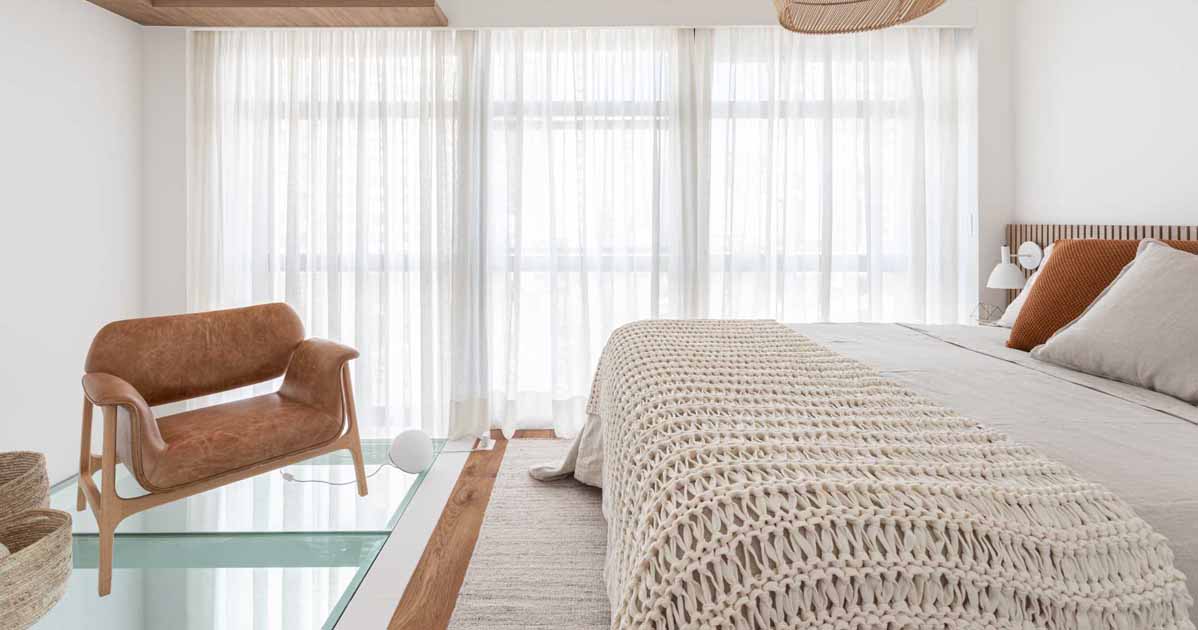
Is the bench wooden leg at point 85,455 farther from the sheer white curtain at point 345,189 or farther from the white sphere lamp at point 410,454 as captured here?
the sheer white curtain at point 345,189

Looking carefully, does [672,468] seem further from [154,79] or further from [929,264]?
[154,79]

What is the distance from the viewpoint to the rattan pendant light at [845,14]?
81.1 inches

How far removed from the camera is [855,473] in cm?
95

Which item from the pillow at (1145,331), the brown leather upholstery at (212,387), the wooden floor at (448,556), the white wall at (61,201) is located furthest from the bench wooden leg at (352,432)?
the pillow at (1145,331)

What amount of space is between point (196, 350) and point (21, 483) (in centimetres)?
175

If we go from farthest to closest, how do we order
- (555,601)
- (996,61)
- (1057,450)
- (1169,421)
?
(996,61) < (555,601) < (1169,421) < (1057,450)

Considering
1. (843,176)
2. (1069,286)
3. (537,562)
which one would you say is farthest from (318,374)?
(843,176)

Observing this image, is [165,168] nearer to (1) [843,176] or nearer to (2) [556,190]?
(2) [556,190]

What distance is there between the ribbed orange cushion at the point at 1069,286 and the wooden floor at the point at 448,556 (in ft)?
6.48

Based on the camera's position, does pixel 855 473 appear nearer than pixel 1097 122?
Yes

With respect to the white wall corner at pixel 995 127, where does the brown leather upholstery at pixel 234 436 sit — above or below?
below

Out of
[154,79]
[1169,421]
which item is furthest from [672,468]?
[154,79]

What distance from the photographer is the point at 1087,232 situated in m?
3.05

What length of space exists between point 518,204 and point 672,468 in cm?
296
